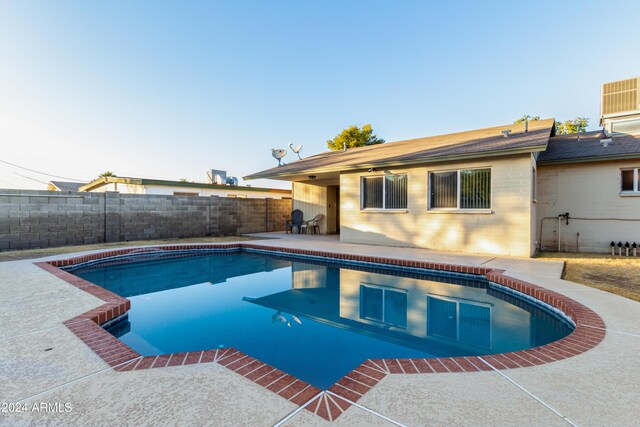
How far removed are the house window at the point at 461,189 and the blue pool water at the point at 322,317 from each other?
312 cm

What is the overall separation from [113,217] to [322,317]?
32.2ft

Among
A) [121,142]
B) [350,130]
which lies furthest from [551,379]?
[350,130]

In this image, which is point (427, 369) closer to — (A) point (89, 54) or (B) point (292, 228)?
(B) point (292, 228)

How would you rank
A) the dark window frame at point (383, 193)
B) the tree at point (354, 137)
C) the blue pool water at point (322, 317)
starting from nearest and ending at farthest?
the blue pool water at point (322, 317) → the dark window frame at point (383, 193) → the tree at point (354, 137)

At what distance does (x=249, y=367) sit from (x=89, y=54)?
558 inches

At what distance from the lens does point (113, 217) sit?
36.5 feet

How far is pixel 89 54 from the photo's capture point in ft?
39.0

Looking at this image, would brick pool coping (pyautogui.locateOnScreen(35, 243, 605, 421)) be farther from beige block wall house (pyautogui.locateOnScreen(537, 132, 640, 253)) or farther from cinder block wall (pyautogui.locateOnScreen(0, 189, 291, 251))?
cinder block wall (pyautogui.locateOnScreen(0, 189, 291, 251))

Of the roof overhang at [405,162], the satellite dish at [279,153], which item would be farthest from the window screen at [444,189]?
the satellite dish at [279,153]

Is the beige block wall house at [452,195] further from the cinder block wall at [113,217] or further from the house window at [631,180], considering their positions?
the cinder block wall at [113,217]

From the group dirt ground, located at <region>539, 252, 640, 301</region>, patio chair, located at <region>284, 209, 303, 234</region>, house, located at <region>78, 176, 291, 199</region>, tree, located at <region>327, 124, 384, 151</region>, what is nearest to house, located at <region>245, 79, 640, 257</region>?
dirt ground, located at <region>539, 252, 640, 301</region>

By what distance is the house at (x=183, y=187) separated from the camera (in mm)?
15312

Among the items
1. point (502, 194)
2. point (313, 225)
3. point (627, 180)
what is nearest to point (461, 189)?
point (502, 194)

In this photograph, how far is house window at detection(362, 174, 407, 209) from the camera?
9938 millimetres
